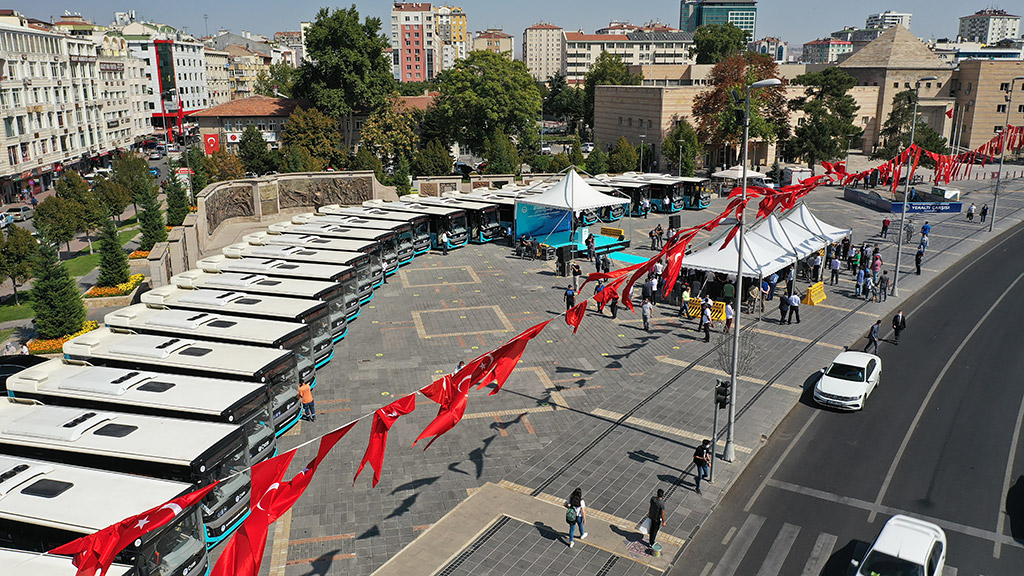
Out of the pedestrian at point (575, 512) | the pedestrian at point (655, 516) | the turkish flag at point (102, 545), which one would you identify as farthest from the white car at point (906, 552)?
the turkish flag at point (102, 545)

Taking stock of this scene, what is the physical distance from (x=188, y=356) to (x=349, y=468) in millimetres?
4870

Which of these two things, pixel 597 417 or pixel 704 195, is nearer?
pixel 597 417

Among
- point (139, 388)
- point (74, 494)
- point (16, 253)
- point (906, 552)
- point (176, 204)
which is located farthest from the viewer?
point (176, 204)

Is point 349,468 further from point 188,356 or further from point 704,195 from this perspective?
point 704,195

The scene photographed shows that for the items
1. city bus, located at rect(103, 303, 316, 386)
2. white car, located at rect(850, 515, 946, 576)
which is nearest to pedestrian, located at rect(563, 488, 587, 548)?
white car, located at rect(850, 515, 946, 576)

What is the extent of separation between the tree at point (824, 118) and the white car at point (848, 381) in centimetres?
5232

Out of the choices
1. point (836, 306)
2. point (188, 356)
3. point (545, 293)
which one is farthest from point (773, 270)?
point (188, 356)

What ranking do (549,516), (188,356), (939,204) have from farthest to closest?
(939,204), (188,356), (549,516)

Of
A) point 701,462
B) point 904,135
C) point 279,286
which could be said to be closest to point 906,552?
point 701,462

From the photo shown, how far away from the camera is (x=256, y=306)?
70.0 ft

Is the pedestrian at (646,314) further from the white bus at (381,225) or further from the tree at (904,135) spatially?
the tree at (904,135)

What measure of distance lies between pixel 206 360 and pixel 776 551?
13.7m

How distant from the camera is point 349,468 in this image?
17.5 metres

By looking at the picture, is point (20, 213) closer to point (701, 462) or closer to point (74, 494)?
point (74, 494)
